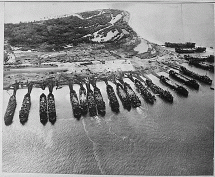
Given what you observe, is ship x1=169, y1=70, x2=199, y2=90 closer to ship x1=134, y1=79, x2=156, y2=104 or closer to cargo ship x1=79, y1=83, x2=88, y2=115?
ship x1=134, y1=79, x2=156, y2=104

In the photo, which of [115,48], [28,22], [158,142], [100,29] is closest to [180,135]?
[158,142]

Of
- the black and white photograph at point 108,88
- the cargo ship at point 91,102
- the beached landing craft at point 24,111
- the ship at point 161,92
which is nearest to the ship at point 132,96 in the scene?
the black and white photograph at point 108,88

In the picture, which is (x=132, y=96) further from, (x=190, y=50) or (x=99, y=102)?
(x=190, y=50)

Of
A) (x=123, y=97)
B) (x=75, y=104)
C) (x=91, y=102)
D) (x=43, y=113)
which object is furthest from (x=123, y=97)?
(x=43, y=113)

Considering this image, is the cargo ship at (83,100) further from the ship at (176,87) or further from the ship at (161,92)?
the ship at (176,87)

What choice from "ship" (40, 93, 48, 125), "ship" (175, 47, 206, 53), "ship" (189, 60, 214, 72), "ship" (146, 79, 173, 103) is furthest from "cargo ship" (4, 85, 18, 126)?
"ship" (189, 60, 214, 72)

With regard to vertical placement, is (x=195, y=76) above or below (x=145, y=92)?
above
